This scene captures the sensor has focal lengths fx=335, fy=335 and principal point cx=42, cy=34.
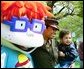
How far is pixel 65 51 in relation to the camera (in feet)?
11.6

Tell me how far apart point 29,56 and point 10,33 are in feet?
0.93

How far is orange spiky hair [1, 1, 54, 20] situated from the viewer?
105 inches

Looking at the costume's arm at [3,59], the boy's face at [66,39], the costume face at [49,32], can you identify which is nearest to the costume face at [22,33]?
the costume's arm at [3,59]

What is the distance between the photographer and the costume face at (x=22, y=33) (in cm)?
263

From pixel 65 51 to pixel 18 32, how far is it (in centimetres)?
101

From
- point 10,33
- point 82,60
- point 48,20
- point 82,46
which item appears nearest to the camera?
point 10,33

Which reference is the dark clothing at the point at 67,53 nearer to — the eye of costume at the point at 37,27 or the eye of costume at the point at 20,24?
the eye of costume at the point at 37,27

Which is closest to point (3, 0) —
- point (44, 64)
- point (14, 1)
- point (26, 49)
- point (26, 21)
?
point (14, 1)

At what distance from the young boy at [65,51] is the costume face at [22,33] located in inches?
31.0

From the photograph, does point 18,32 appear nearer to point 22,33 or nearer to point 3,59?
point 22,33

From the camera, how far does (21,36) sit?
8.69ft

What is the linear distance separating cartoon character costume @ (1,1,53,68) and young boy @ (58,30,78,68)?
0.78 m

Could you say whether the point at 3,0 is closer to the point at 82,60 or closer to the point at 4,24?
the point at 4,24

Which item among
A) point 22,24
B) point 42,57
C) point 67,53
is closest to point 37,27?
point 22,24
